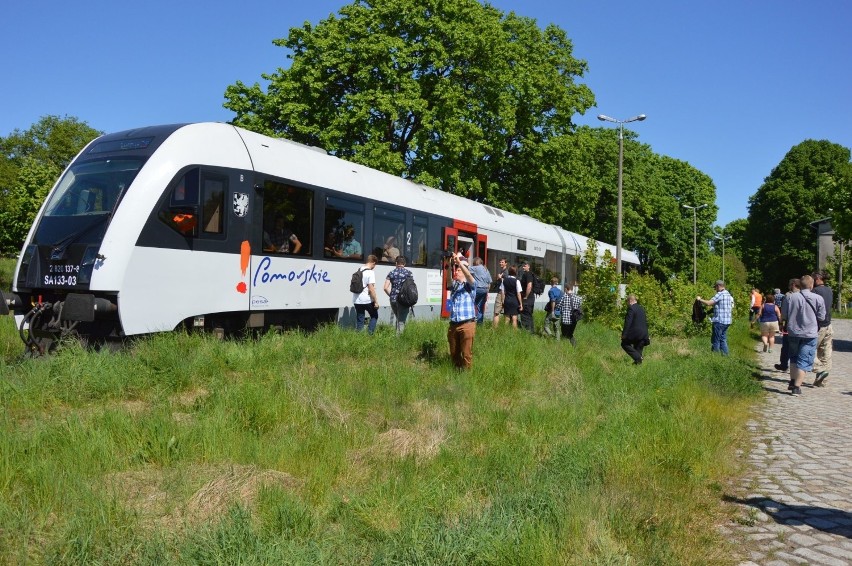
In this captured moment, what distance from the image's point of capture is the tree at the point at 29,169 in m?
35.8

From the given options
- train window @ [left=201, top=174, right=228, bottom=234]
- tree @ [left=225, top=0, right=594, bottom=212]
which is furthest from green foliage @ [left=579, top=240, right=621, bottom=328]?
train window @ [left=201, top=174, right=228, bottom=234]

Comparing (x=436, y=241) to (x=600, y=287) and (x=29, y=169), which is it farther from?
(x=29, y=169)

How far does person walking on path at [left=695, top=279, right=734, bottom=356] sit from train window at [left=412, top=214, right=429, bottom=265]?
6.56 metres

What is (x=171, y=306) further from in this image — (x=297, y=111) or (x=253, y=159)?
(x=297, y=111)

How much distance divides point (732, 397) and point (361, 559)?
25.5 ft

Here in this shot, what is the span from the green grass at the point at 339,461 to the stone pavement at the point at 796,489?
26 centimetres

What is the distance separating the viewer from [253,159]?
37.7ft

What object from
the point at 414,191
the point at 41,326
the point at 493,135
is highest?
the point at 493,135

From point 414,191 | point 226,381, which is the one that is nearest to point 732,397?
point 226,381

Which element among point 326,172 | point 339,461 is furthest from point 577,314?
point 339,461

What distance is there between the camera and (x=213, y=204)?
1066 centimetres

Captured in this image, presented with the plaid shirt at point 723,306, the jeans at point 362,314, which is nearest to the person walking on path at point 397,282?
the jeans at point 362,314

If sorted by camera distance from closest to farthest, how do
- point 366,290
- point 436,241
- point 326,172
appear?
point 366,290, point 326,172, point 436,241

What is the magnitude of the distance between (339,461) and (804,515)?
3457 mm
